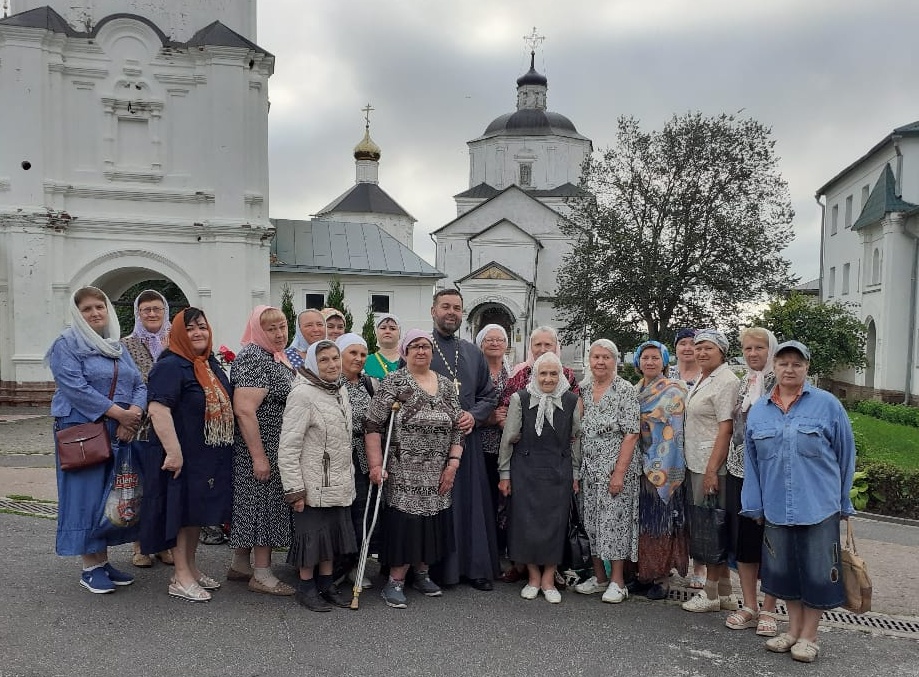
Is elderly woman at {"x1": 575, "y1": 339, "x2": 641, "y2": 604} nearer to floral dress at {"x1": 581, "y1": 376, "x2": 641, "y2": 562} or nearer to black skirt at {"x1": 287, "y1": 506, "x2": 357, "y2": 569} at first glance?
floral dress at {"x1": 581, "y1": 376, "x2": 641, "y2": 562}

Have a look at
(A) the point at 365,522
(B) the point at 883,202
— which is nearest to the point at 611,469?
(A) the point at 365,522

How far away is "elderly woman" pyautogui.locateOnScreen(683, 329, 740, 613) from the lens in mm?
4875

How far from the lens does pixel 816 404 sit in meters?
4.29

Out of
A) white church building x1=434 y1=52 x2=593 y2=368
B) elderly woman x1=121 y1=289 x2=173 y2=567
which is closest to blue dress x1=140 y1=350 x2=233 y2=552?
elderly woman x1=121 y1=289 x2=173 y2=567

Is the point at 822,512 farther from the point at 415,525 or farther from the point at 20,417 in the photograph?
the point at 20,417

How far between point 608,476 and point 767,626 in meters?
1.33

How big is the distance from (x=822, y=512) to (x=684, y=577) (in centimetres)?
162

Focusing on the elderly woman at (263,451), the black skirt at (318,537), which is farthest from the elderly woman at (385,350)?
the black skirt at (318,537)

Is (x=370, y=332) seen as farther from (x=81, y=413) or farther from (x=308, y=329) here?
(x=81, y=413)

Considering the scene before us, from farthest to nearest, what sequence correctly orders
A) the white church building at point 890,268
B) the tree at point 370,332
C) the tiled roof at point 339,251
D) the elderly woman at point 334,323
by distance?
1. the tiled roof at point 339,251
2. the tree at point 370,332
3. the white church building at point 890,268
4. the elderly woman at point 334,323

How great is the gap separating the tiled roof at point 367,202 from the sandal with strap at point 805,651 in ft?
157

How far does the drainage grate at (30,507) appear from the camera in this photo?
705cm

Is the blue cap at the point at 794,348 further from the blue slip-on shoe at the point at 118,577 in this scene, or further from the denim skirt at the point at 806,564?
the blue slip-on shoe at the point at 118,577

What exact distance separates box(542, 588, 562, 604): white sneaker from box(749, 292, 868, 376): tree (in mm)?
16460
